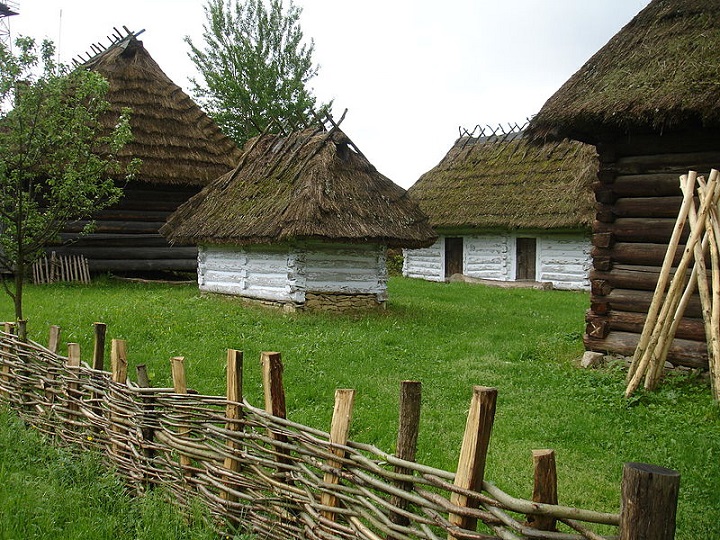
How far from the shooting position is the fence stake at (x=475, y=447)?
2414mm

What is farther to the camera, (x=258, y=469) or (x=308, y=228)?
(x=308, y=228)

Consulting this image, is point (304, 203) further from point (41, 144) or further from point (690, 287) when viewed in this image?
point (690, 287)

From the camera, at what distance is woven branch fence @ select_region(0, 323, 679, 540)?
2.26 metres

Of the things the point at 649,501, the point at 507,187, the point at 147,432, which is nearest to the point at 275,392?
the point at 147,432

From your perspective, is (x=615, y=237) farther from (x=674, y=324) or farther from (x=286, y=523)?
(x=286, y=523)

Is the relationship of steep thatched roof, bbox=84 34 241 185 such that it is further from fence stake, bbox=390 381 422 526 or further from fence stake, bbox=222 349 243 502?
fence stake, bbox=390 381 422 526

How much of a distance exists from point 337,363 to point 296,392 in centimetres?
139

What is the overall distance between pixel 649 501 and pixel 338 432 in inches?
56.3

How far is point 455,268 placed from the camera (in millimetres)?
22531

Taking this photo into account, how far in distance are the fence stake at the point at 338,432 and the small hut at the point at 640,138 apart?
17.6ft

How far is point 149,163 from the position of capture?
16.4 m

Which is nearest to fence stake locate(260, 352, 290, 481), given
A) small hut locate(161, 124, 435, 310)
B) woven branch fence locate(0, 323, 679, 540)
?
woven branch fence locate(0, 323, 679, 540)

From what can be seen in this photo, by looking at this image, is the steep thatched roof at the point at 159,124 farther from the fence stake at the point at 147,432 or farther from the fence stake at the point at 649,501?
the fence stake at the point at 649,501

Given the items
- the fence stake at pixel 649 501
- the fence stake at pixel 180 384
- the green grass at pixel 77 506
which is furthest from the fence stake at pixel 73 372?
the fence stake at pixel 649 501
